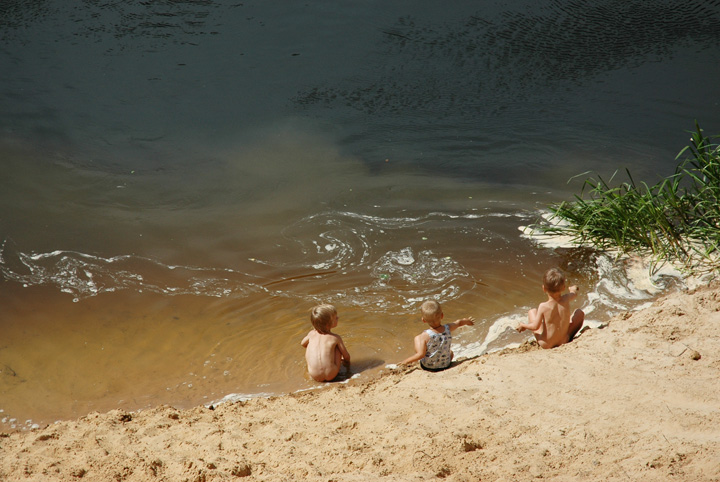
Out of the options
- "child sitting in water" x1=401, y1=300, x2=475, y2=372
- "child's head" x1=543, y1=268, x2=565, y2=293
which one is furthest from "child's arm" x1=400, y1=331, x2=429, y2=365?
"child's head" x1=543, y1=268, x2=565, y2=293

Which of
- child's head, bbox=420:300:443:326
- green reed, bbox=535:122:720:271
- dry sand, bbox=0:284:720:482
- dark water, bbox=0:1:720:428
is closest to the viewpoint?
dry sand, bbox=0:284:720:482

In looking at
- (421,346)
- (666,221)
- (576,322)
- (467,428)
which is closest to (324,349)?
(421,346)

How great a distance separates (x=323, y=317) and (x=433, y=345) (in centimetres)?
92

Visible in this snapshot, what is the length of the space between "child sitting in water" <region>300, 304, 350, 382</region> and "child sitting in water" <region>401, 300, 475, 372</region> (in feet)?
1.88

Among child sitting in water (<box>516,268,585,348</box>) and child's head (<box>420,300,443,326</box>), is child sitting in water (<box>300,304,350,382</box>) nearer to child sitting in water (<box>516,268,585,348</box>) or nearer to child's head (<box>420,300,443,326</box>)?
child's head (<box>420,300,443,326</box>)

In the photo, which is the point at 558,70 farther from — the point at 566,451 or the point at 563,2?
the point at 566,451

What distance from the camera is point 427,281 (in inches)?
258

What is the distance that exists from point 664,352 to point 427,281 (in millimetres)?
2566

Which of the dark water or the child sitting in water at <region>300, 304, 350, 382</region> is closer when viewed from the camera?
the child sitting in water at <region>300, 304, 350, 382</region>

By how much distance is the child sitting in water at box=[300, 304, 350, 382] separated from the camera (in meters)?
5.17

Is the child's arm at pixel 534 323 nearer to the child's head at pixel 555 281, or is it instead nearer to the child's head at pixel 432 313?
the child's head at pixel 555 281

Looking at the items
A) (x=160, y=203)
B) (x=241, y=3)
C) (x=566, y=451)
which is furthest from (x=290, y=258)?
(x=241, y=3)

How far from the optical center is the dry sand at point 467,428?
3.46 meters

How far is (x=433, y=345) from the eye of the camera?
5004mm
